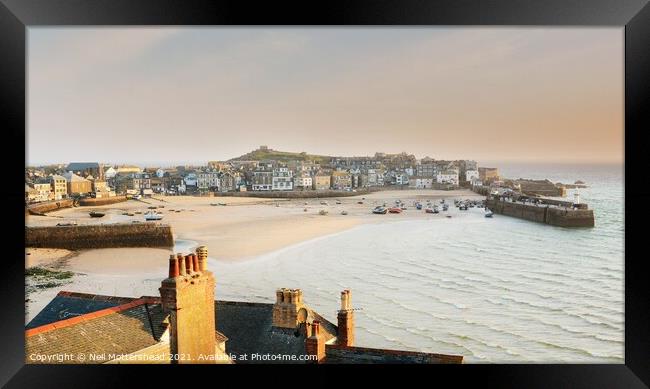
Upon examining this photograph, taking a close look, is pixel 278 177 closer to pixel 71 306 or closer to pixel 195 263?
pixel 195 263

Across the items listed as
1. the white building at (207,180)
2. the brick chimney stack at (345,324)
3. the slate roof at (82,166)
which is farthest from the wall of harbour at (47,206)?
the brick chimney stack at (345,324)

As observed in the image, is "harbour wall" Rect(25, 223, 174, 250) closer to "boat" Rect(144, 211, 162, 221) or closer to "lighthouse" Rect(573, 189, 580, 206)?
"boat" Rect(144, 211, 162, 221)

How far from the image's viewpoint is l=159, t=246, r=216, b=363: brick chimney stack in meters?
4.10

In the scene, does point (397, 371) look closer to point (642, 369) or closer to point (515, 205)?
point (642, 369)

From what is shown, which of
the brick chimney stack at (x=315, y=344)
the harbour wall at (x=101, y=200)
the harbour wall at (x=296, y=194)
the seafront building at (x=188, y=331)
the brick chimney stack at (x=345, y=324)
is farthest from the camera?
the harbour wall at (x=296, y=194)

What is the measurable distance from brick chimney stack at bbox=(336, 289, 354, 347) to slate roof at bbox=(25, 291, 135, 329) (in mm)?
1728

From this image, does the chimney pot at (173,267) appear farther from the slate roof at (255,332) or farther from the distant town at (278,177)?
the distant town at (278,177)

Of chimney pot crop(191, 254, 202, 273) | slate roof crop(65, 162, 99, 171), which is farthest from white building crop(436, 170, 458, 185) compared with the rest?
slate roof crop(65, 162, 99, 171)

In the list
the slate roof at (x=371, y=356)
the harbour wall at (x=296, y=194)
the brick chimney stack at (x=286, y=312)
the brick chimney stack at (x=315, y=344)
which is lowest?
the slate roof at (x=371, y=356)

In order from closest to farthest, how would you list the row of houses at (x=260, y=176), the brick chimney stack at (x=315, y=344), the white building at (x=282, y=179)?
the brick chimney stack at (x=315, y=344) → the row of houses at (x=260, y=176) → the white building at (x=282, y=179)

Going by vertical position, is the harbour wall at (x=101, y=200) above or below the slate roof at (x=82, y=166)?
below

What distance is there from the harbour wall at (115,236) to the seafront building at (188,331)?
0.81 meters

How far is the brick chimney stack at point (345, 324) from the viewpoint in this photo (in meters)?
4.93

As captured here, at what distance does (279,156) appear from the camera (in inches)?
226
